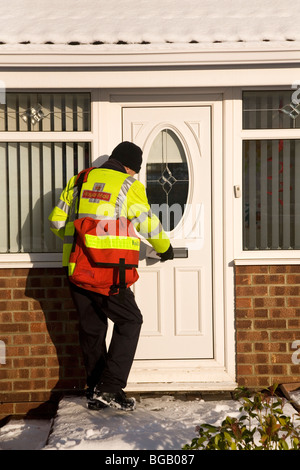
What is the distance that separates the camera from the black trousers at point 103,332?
5172mm

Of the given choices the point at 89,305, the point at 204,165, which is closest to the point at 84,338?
the point at 89,305

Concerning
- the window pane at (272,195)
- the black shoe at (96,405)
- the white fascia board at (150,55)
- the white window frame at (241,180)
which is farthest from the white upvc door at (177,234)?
the black shoe at (96,405)

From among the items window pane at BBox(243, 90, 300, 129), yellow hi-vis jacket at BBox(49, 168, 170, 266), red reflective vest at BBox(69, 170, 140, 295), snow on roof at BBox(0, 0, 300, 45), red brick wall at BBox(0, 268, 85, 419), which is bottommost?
red brick wall at BBox(0, 268, 85, 419)

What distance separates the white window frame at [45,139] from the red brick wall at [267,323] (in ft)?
5.23

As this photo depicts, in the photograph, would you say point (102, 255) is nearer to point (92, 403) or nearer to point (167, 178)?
point (92, 403)

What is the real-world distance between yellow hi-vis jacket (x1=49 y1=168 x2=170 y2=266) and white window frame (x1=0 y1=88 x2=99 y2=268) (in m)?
0.67

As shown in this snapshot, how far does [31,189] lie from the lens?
6039 mm

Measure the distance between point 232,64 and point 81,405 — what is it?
2.96 m

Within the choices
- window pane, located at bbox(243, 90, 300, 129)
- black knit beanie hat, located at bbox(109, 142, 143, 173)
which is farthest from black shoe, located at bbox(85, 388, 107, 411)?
window pane, located at bbox(243, 90, 300, 129)

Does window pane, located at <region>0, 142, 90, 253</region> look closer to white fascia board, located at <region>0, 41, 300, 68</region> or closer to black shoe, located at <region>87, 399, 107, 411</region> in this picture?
white fascia board, located at <region>0, 41, 300, 68</region>

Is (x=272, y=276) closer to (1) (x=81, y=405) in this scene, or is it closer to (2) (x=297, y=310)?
(2) (x=297, y=310)

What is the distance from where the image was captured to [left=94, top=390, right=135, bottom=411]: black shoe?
5211mm

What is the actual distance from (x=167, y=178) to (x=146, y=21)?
1329 mm

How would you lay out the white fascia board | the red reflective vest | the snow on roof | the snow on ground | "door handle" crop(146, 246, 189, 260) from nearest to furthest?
the snow on ground, the red reflective vest, the white fascia board, the snow on roof, "door handle" crop(146, 246, 189, 260)
